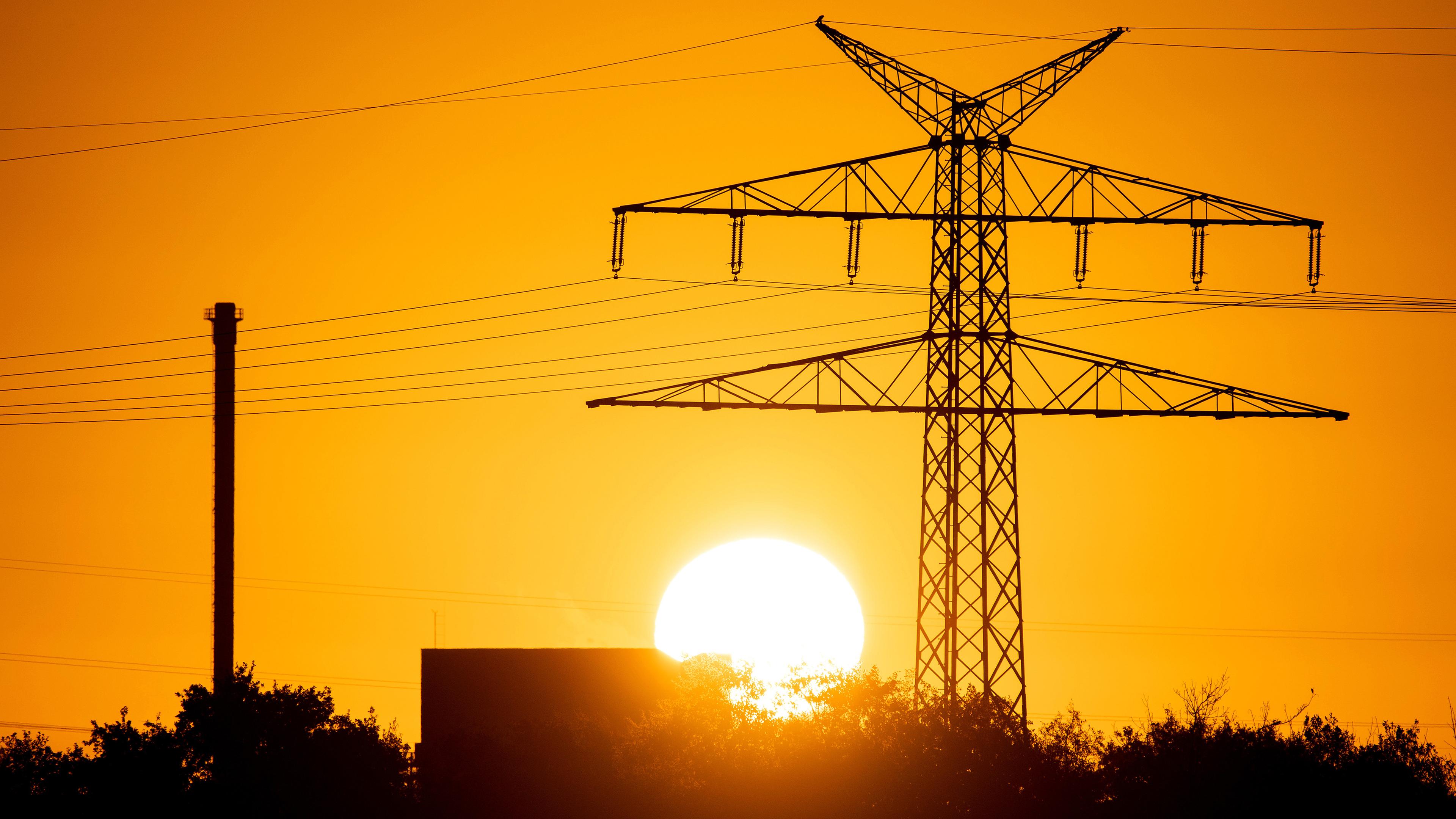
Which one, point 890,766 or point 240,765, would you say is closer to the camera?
point 890,766

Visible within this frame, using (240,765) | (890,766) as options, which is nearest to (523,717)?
(240,765)

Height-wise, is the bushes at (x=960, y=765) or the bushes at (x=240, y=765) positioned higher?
the bushes at (x=960, y=765)

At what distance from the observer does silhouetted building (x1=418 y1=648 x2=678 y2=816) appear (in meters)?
51.4

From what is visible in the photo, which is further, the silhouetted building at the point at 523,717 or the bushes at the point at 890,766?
the silhouetted building at the point at 523,717

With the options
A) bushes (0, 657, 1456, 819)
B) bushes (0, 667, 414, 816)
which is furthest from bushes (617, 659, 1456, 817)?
bushes (0, 667, 414, 816)

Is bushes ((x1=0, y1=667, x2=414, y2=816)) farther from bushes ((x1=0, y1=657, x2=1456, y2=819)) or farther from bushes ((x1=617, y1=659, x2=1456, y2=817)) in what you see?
bushes ((x1=617, y1=659, x2=1456, y2=817))

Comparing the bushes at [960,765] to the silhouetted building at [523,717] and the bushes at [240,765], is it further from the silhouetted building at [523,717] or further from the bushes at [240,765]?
the bushes at [240,765]

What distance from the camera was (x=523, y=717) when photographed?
63.1 metres

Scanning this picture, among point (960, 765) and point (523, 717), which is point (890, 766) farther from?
point (523, 717)

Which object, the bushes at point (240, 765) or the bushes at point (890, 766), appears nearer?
the bushes at point (890, 766)

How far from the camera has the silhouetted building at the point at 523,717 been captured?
51.4m

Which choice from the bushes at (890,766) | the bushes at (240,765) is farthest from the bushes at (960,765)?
the bushes at (240,765)

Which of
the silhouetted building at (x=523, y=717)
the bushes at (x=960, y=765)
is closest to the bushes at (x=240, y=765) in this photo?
the silhouetted building at (x=523, y=717)

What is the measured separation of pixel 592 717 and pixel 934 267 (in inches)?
1114
